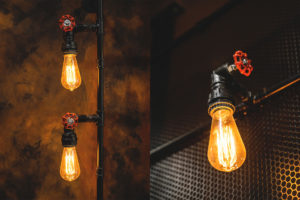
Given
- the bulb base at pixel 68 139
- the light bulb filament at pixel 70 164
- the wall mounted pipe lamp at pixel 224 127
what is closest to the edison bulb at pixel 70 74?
the bulb base at pixel 68 139

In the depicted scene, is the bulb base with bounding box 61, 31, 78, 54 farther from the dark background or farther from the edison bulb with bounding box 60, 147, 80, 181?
the dark background

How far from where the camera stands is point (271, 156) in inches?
53.5

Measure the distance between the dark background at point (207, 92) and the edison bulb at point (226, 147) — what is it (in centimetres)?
48

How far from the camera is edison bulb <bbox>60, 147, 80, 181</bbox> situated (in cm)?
114

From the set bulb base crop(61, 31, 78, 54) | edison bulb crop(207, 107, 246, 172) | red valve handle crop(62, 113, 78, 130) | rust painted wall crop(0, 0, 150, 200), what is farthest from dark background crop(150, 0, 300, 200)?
bulb base crop(61, 31, 78, 54)

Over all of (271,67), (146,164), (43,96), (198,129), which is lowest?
(146,164)

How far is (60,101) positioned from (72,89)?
22cm

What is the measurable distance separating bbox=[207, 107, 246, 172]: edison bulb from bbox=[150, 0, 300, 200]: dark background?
483mm

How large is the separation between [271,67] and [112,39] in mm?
1079

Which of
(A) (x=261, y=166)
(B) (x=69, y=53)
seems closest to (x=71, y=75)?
(B) (x=69, y=53)

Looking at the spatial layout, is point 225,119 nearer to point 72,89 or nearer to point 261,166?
point 261,166

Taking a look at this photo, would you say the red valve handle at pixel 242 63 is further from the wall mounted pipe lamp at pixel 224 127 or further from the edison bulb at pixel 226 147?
the edison bulb at pixel 226 147

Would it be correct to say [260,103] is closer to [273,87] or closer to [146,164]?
[273,87]

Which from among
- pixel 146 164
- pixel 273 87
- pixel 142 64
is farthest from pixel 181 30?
pixel 146 164
